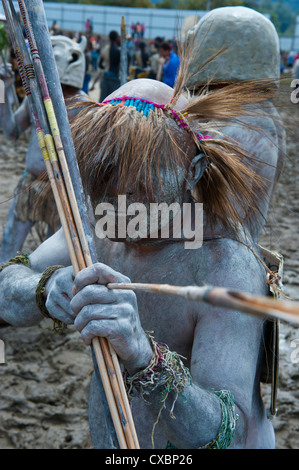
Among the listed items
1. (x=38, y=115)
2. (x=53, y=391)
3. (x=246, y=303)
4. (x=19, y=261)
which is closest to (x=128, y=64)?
(x=53, y=391)

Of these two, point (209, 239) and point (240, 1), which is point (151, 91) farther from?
point (240, 1)

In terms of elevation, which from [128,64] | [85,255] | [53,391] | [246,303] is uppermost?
[246,303]

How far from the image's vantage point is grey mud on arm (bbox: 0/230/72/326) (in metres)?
1.56

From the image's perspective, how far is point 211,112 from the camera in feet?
4.94

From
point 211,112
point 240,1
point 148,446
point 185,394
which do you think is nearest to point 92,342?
point 185,394

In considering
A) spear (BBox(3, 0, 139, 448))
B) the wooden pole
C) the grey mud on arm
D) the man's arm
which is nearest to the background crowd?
the man's arm

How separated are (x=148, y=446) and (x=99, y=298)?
74cm

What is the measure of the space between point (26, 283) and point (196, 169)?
0.60 m

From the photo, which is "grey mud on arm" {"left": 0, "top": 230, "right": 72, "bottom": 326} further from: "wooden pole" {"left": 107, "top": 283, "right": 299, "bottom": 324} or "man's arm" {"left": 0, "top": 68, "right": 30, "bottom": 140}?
"man's arm" {"left": 0, "top": 68, "right": 30, "bottom": 140}

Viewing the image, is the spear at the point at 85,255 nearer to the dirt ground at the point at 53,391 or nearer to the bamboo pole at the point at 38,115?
the bamboo pole at the point at 38,115

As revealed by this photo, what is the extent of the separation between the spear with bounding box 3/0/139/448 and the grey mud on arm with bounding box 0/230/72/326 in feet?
1.20

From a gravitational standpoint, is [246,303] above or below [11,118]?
above

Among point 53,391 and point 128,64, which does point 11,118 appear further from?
point 128,64

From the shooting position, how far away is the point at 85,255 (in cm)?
122
